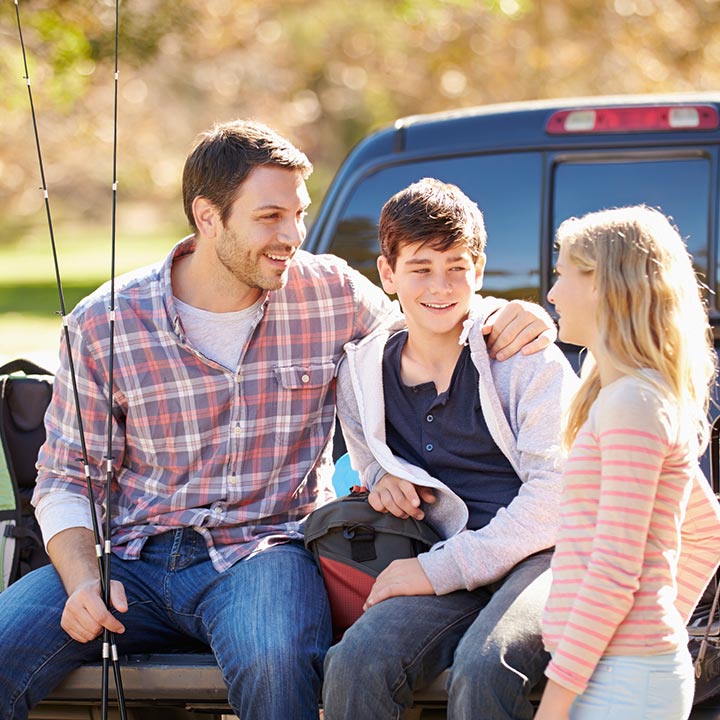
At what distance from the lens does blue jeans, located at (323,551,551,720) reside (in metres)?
2.99

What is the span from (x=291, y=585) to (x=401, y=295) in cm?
84

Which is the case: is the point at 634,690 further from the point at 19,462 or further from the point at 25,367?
the point at 25,367

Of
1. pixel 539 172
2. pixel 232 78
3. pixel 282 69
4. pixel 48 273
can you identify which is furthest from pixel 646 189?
pixel 282 69

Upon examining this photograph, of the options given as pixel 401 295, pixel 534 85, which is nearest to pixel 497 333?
pixel 401 295

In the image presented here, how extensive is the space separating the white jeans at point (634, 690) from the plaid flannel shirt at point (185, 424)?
4.05ft

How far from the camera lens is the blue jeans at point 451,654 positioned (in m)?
2.99

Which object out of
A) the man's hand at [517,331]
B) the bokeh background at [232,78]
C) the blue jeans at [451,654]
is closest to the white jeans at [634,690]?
the blue jeans at [451,654]

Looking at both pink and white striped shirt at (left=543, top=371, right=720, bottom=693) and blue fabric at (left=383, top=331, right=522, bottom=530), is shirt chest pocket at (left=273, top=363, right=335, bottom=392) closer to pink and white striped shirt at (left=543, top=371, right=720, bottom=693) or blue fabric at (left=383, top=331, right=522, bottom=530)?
blue fabric at (left=383, top=331, right=522, bottom=530)

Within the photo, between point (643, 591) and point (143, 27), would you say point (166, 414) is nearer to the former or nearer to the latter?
point (643, 591)

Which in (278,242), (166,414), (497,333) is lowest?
(166,414)

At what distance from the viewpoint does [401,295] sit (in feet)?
11.6

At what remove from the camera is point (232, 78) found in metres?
28.4

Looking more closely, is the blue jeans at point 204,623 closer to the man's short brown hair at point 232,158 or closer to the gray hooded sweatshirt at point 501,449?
the gray hooded sweatshirt at point 501,449

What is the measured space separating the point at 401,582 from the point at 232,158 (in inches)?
53.4
